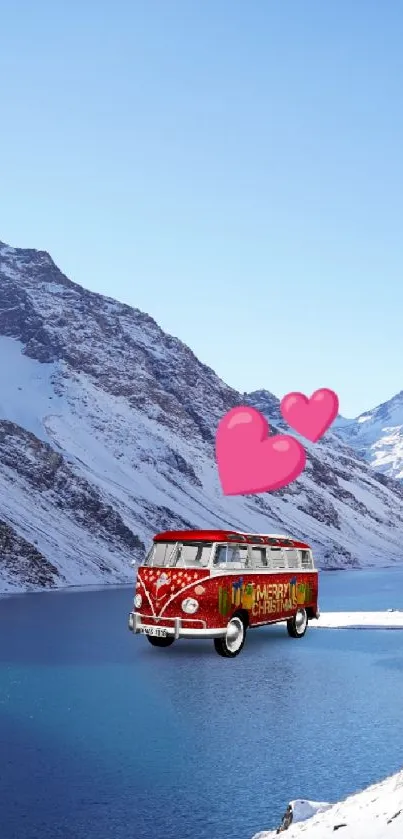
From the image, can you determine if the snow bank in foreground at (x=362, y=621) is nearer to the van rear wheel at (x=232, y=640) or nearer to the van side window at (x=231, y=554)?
the van rear wheel at (x=232, y=640)

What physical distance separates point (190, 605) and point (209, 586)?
623 millimetres

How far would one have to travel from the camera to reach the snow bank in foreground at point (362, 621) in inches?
1416

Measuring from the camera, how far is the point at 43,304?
636 feet

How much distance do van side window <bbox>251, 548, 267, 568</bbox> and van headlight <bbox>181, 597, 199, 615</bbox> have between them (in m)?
2.75

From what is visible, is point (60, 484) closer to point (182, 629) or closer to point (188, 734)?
point (182, 629)

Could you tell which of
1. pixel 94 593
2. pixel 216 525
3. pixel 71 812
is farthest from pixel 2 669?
pixel 216 525

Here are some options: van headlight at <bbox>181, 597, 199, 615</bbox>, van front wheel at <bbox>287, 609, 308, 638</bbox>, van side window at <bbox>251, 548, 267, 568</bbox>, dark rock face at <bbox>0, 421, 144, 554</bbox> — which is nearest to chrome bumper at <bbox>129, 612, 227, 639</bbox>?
van headlight at <bbox>181, 597, 199, 615</bbox>

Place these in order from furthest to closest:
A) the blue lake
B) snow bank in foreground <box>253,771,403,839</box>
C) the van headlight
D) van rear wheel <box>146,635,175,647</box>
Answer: van rear wheel <box>146,635,175,647</box>, the van headlight, the blue lake, snow bank in foreground <box>253,771,403,839</box>

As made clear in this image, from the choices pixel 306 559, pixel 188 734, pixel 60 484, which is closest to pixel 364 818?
pixel 188 734

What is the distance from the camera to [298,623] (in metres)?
27.5

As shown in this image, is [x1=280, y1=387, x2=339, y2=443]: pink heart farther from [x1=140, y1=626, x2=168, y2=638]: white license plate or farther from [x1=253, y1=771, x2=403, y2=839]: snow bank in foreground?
[x1=253, y1=771, x2=403, y2=839]: snow bank in foreground

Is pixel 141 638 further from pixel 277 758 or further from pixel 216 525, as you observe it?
pixel 216 525

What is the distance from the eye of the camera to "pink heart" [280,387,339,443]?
2764cm

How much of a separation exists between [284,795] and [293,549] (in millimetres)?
12307
